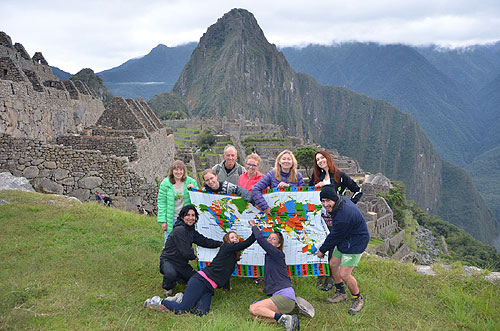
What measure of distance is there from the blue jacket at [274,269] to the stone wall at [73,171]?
7.04m

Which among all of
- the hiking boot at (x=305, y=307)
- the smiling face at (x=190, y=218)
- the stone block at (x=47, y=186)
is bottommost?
the hiking boot at (x=305, y=307)

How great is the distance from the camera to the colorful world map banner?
6.06m

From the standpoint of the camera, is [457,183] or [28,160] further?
[457,183]

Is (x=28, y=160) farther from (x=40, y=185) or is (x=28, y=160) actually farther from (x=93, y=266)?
(x=93, y=266)

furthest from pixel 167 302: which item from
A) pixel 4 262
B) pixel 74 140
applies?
pixel 74 140

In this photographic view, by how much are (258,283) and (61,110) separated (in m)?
15.3

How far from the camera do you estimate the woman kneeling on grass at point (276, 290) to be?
489 cm

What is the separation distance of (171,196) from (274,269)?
237cm

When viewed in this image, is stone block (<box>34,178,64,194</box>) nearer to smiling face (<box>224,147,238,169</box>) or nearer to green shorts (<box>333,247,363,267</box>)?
smiling face (<box>224,147,238,169</box>)

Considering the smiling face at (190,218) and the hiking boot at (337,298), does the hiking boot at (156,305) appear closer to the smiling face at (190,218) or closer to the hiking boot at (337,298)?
the smiling face at (190,218)

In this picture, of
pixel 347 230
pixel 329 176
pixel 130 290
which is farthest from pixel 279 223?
pixel 130 290

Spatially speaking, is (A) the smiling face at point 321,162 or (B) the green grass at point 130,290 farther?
(A) the smiling face at point 321,162

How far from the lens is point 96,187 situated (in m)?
11.1

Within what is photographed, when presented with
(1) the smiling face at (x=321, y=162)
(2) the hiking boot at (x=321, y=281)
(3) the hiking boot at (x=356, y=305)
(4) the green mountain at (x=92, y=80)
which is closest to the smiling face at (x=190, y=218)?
(1) the smiling face at (x=321, y=162)
